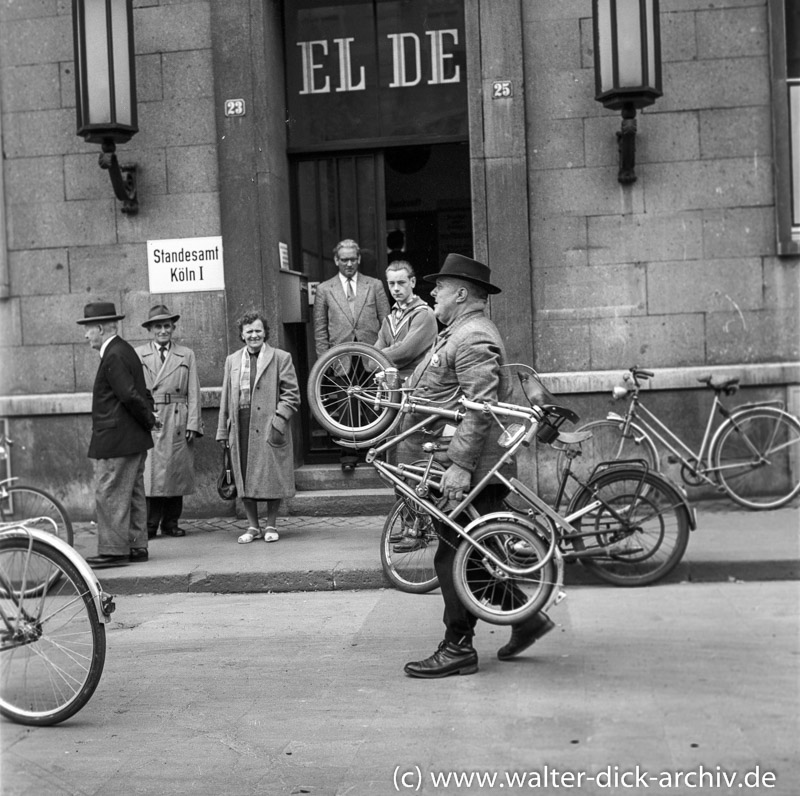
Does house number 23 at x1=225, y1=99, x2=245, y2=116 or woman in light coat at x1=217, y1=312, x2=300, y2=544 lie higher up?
house number 23 at x1=225, y1=99, x2=245, y2=116

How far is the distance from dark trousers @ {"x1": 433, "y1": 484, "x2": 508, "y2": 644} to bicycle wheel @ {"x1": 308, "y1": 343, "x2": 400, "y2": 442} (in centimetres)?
185

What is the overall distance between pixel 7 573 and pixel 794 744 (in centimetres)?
323

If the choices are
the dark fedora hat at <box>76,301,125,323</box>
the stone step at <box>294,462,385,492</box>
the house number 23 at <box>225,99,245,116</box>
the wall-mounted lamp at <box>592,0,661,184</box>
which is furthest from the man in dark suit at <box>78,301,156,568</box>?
the wall-mounted lamp at <box>592,0,661,184</box>

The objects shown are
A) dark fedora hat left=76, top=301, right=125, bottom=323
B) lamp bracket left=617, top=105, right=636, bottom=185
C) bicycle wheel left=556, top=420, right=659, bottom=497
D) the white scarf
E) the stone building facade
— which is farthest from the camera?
the stone building facade

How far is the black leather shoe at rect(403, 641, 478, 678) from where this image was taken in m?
5.80

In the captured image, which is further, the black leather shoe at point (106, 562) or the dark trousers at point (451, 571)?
the black leather shoe at point (106, 562)

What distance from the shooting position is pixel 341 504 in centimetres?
1055

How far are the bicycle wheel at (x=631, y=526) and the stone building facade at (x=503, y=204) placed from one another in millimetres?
2719

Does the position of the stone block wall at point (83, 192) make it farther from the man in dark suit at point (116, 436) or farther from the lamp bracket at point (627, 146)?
the lamp bracket at point (627, 146)

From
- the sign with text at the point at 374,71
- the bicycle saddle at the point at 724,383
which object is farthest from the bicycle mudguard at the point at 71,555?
the sign with text at the point at 374,71

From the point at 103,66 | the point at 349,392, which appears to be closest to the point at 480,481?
the point at 349,392

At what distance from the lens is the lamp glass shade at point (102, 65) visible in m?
10.1

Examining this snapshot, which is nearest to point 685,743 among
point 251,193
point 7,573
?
point 7,573

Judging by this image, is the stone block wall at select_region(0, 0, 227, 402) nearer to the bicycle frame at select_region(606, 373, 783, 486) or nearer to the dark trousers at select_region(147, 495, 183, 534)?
the dark trousers at select_region(147, 495, 183, 534)
